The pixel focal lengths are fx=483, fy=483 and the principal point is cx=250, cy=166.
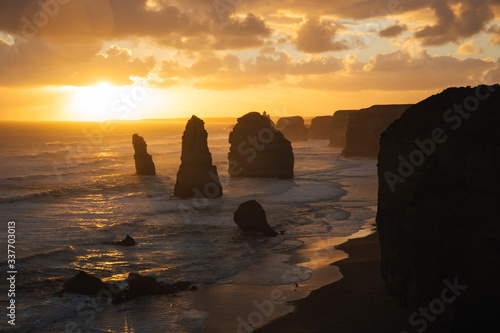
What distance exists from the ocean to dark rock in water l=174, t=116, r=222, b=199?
168 cm

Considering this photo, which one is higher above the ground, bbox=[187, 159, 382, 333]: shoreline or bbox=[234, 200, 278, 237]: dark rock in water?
bbox=[234, 200, 278, 237]: dark rock in water

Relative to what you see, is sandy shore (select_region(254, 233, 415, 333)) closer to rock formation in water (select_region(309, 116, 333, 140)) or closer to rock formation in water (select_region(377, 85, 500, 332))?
rock formation in water (select_region(377, 85, 500, 332))

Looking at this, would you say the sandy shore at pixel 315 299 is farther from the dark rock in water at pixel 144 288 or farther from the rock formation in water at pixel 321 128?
the rock formation in water at pixel 321 128

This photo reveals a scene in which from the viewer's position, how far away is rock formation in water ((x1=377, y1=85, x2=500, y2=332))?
13883mm

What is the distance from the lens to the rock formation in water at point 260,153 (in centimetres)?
6344

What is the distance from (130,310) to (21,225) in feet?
67.3

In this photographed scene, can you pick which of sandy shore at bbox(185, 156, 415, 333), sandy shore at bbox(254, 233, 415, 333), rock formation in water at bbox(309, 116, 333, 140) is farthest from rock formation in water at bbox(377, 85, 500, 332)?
rock formation in water at bbox(309, 116, 333, 140)

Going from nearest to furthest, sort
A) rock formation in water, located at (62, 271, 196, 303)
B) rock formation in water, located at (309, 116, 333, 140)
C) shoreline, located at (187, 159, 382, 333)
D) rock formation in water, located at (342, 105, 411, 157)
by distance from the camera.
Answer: shoreline, located at (187, 159, 382, 333) < rock formation in water, located at (62, 271, 196, 303) < rock formation in water, located at (342, 105, 411, 157) < rock formation in water, located at (309, 116, 333, 140)

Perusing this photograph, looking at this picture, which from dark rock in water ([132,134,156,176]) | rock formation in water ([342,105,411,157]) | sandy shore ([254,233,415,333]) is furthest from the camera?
rock formation in water ([342,105,411,157])

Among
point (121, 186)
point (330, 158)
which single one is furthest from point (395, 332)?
point (330, 158)

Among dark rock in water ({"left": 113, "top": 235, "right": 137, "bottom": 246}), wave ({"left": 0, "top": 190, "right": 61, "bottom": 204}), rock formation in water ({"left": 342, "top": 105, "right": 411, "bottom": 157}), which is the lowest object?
dark rock in water ({"left": 113, "top": 235, "right": 137, "bottom": 246})

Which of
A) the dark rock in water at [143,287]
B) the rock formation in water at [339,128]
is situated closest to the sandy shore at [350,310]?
the dark rock in water at [143,287]

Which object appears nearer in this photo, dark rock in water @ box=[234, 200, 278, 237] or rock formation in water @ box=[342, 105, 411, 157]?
dark rock in water @ box=[234, 200, 278, 237]

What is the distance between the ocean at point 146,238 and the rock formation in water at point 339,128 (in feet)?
229
